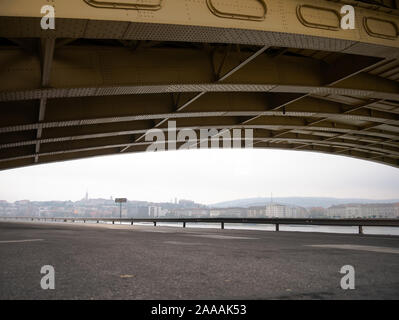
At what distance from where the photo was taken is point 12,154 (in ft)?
86.4

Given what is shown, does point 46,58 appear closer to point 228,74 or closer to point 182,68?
point 182,68

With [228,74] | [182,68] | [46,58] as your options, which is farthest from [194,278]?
[182,68]

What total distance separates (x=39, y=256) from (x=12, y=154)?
2428 centimetres

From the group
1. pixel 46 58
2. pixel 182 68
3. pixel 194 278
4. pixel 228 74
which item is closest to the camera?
pixel 194 278

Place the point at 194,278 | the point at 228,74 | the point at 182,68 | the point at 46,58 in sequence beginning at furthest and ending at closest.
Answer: the point at 182,68 → the point at 228,74 → the point at 46,58 → the point at 194,278

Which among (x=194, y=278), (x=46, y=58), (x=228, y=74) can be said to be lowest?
(x=194, y=278)

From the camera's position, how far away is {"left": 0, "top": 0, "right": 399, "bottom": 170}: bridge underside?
9.55 m

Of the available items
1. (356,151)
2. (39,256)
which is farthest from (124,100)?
(356,151)

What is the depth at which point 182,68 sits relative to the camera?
13.7m

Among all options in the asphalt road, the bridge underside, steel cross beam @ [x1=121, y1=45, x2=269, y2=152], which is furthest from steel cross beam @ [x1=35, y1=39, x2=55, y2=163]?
the asphalt road

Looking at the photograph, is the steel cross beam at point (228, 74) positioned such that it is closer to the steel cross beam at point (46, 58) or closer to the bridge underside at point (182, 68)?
the bridge underside at point (182, 68)

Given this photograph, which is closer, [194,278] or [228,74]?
[194,278]

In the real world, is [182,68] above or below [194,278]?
above

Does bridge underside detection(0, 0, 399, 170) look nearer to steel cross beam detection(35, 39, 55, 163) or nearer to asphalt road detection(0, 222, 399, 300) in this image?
steel cross beam detection(35, 39, 55, 163)
